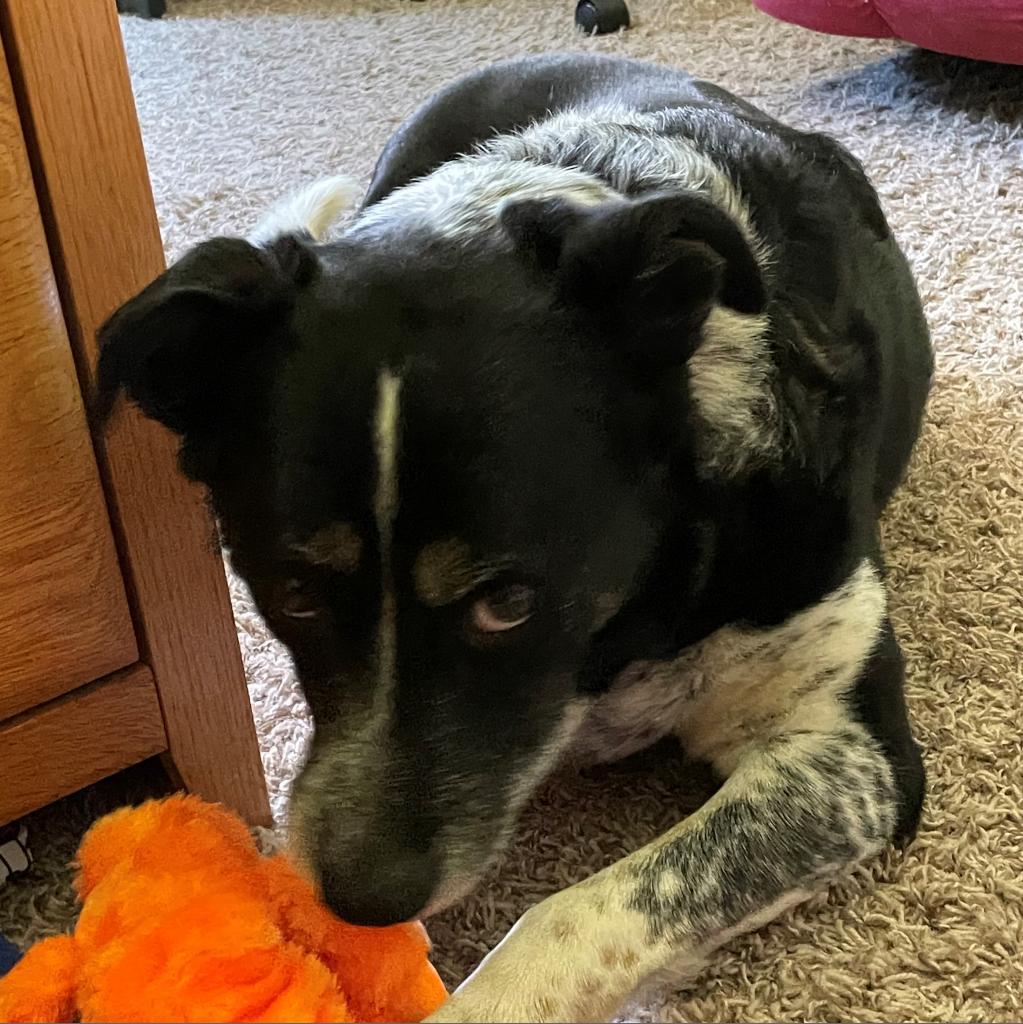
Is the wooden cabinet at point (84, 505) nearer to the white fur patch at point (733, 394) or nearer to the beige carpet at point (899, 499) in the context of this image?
the beige carpet at point (899, 499)

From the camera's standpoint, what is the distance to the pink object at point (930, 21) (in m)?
2.81

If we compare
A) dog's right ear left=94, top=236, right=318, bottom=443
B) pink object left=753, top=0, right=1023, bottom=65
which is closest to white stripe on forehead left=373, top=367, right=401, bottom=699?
dog's right ear left=94, top=236, right=318, bottom=443

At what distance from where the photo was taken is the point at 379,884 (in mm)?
1059

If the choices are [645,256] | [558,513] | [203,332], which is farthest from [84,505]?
[645,256]

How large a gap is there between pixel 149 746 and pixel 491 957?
461mm

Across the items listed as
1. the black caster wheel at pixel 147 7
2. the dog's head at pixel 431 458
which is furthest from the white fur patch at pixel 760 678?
the black caster wheel at pixel 147 7

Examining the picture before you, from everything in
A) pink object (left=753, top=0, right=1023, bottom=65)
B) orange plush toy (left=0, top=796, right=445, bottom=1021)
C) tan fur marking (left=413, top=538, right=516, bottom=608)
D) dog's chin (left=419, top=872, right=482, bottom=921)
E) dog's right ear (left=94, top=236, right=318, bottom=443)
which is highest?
dog's right ear (left=94, top=236, right=318, bottom=443)

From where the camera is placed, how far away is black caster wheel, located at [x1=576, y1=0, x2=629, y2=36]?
12.8ft

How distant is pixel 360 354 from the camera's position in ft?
3.43

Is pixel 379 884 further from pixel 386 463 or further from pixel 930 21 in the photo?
pixel 930 21

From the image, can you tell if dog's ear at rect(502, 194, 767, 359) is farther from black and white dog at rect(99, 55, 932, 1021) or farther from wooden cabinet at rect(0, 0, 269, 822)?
wooden cabinet at rect(0, 0, 269, 822)

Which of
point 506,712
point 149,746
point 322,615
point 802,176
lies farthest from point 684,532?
point 149,746

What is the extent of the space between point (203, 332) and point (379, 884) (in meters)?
0.50

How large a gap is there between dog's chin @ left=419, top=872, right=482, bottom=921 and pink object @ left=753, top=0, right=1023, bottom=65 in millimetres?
2456
